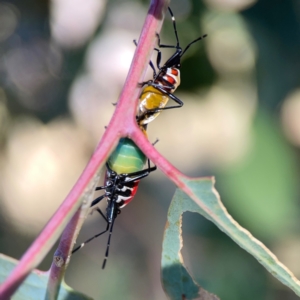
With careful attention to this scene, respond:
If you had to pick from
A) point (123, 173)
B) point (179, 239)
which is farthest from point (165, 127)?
point (179, 239)

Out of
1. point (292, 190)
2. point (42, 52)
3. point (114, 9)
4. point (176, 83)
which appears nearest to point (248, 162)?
point (292, 190)

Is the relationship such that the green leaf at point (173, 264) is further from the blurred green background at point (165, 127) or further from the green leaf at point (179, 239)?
the blurred green background at point (165, 127)

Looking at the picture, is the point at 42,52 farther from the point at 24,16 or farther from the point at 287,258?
the point at 287,258

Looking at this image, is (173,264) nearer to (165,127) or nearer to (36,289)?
(36,289)

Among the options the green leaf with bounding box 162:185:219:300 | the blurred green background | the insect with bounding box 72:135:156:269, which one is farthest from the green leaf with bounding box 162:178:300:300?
the blurred green background

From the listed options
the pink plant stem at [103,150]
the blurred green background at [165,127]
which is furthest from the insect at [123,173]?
the blurred green background at [165,127]
